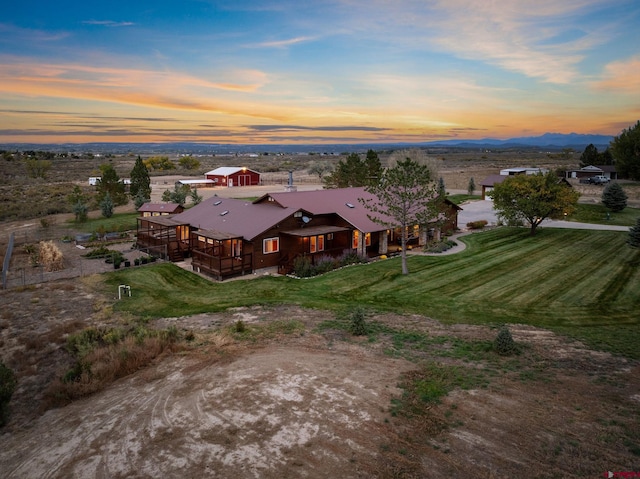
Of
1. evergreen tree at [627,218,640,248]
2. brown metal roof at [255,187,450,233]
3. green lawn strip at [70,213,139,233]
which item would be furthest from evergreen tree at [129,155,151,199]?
evergreen tree at [627,218,640,248]

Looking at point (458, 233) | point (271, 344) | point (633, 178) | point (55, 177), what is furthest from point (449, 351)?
point (55, 177)

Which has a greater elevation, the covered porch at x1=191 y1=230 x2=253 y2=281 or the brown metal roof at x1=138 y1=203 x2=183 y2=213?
the brown metal roof at x1=138 y1=203 x2=183 y2=213

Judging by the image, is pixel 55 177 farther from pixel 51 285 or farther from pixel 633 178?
pixel 633 178

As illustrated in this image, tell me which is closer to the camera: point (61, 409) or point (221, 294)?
point (61, 409)

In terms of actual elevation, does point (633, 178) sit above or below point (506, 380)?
above

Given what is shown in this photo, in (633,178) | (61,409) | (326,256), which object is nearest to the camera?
(61,409)

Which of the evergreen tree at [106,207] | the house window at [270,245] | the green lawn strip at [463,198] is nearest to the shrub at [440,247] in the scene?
the house window at [270,245]

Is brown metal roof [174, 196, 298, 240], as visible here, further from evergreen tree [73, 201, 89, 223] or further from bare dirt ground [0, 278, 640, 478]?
evergreen tree [73, 201, 89, 223]
